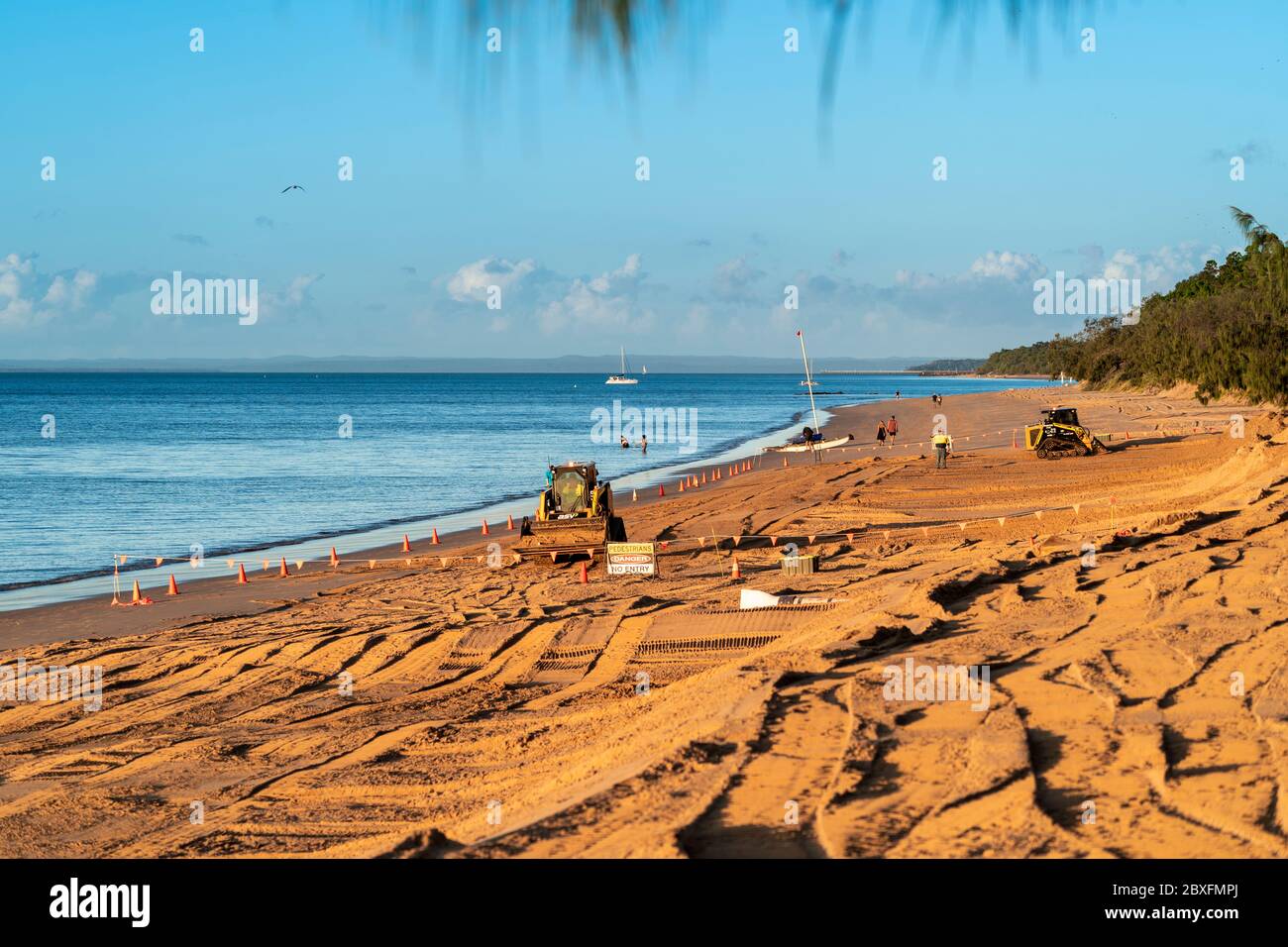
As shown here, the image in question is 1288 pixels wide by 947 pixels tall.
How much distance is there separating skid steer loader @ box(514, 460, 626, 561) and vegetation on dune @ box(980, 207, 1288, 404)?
4559 cm

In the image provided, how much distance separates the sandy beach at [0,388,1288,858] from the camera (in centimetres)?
746

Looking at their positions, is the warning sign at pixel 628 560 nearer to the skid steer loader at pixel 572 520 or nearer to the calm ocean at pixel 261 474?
the skid steer loader at pixel 572 520

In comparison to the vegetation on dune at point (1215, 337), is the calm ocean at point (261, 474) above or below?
below

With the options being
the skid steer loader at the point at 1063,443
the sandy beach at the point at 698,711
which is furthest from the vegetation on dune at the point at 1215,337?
the sandy beach at the point at 698,711

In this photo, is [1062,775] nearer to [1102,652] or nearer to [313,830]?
[1102,652]

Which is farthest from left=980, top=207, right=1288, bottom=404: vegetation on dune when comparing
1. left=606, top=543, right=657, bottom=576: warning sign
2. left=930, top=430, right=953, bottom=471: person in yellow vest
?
left=606, top=543, right=657, bottom=576: warning sign

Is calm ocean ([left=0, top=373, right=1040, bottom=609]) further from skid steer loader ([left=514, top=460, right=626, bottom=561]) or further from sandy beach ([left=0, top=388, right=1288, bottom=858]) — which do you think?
sandy beach ([left=0, top=388, right=1288, bottom=858])

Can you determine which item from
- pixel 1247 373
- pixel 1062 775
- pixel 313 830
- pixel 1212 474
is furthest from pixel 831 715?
pixel 1247 373

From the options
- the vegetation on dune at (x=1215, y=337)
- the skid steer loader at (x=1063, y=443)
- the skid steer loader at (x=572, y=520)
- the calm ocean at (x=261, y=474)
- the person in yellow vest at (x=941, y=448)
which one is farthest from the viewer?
the vegetation on dune at (x=1215, y=337)

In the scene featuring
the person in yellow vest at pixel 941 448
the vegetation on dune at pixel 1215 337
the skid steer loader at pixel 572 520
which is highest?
the vegetation on dune at pixel 1215 337

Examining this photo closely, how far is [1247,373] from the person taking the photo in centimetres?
6259

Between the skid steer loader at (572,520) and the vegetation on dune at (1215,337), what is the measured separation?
150ft

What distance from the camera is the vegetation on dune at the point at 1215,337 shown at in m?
63.5
